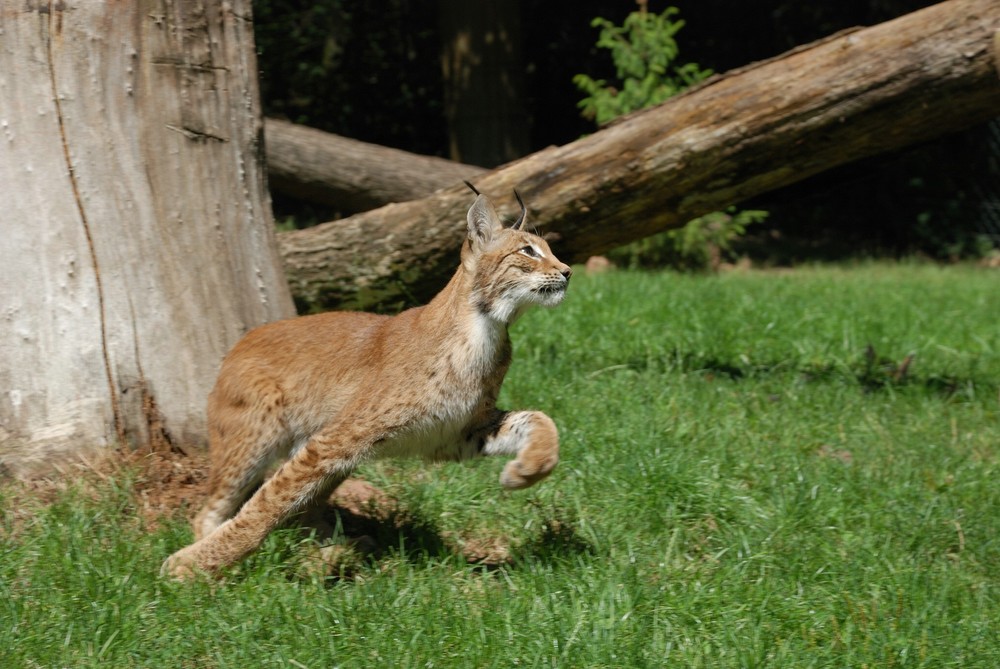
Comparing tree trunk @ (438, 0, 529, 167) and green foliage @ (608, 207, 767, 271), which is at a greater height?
tree trunk @ (438, 0, 529, 167)

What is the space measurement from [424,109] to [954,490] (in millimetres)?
13580

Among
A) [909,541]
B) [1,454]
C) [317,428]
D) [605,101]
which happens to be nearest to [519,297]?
[317,428]

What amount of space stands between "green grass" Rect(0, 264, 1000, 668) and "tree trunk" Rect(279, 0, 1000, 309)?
3.28 ft

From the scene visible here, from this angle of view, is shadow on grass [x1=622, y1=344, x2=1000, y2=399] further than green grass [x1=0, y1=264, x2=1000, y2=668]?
Yes

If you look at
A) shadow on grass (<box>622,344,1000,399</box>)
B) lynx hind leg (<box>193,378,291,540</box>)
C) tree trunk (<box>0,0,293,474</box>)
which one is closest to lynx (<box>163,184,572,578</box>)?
lynx hind leg (<box>193,378,291,540</box>)

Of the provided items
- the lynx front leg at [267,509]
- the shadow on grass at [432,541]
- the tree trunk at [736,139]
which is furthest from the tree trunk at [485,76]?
the lynx front leg at [267,509]

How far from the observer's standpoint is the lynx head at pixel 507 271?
4441 mm

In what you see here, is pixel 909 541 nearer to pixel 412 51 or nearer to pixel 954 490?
pixel 954 490

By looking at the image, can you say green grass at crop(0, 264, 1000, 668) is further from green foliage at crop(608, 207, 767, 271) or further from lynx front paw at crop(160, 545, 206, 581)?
green foliage at crop(608, 207, 767, 271)

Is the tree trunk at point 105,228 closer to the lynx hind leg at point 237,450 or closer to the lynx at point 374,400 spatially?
the lynx at point 374,400

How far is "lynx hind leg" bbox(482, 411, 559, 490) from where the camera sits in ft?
13.7

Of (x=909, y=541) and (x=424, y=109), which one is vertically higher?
(x=424, y=109)

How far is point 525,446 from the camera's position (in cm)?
425

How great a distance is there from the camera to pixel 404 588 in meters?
4.24
